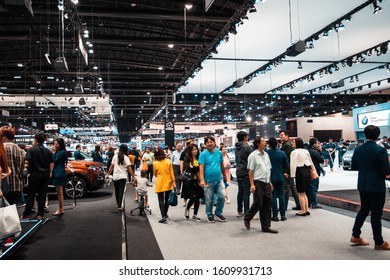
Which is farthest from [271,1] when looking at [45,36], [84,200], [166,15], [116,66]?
[116,66]

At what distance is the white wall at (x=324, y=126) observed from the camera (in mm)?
26422

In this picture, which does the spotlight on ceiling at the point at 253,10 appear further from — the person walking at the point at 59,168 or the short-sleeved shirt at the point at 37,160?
the short-sleeved shirt at the point at 37,160

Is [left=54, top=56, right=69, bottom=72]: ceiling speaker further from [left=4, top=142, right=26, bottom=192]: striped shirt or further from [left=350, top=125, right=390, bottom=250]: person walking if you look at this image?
[left=350, top=125, right=390, bottom=250]: person walking

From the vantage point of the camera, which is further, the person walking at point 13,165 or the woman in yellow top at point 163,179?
the woman in yellow top at point 163,179

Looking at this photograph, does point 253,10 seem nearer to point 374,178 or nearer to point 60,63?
point 60,63

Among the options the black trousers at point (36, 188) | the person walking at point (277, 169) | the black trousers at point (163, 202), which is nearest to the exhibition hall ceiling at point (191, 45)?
the black trousers at point (36, 188)

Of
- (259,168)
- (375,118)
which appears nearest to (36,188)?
(259,168)

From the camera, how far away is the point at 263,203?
481 centimetres

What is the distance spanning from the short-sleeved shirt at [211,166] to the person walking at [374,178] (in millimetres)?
2222

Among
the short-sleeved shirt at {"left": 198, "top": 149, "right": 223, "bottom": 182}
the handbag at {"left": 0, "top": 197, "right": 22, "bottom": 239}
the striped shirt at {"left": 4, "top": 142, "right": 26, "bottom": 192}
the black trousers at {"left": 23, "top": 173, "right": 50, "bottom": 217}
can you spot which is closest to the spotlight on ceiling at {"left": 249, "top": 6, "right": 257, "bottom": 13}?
the short-sleeved shirt at {"left": 198, "top": 149, "right": 223, "bottom": 182}

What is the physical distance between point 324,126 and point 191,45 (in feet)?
59.6

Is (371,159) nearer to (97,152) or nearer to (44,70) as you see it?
(97,152)

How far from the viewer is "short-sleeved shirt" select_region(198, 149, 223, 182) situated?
5391 millimetres

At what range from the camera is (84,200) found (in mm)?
8234
